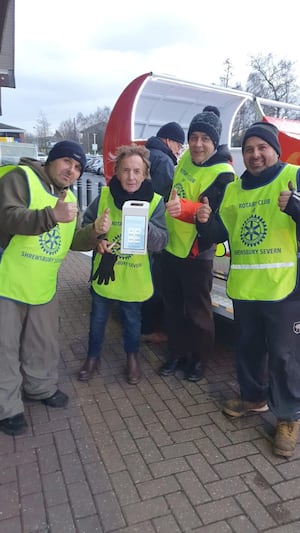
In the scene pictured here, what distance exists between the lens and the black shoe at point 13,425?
9.11 ft

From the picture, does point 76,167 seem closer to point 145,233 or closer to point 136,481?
point 145,233

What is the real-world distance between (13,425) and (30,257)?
3.63 ft

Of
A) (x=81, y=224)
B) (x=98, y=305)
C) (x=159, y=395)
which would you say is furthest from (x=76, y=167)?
(x=159, y=395)

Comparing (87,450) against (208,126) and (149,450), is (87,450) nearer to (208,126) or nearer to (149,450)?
(149,450)

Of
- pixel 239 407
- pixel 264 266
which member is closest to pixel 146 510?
pixel 239 407

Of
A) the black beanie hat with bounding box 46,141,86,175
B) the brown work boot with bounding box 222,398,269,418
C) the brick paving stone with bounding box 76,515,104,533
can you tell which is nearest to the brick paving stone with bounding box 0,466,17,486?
the brick paving stone with bounding box 76,515,104,533

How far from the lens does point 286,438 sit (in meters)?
2.68

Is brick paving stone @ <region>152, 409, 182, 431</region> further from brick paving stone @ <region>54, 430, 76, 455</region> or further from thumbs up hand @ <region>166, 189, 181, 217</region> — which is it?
thumbs up hand @ <region>166, 189, 181, 217</region>

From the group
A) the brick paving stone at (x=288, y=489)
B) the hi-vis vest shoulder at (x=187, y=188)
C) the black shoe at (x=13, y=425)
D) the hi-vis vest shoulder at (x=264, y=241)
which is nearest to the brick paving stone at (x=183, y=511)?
the brick paving stone at (x=288, y=489)

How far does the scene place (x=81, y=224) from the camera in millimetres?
3260

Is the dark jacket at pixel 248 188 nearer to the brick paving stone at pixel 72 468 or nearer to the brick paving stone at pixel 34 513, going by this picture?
the brick paving stone at pixel 72 468

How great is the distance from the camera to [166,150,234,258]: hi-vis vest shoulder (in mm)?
3094

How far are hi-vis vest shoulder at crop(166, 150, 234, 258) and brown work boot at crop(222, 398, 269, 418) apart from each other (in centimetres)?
113

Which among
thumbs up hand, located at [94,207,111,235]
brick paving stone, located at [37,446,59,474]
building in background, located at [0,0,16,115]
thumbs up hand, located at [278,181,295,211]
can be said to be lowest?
brick paving stone, located at [37,446,59,474]
